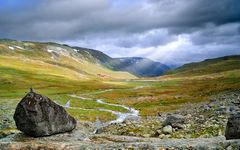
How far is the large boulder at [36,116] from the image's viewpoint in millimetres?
37906

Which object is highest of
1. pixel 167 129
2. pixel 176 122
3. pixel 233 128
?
pixel 233 128

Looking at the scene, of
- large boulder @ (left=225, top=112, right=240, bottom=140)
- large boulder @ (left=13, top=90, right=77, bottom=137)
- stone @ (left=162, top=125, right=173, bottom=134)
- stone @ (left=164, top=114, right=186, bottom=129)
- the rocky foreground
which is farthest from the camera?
stone @ (left=164, top=114, right=186, bottom=129)

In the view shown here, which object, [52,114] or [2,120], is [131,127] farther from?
[2,120]

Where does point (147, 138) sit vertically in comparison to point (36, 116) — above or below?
below

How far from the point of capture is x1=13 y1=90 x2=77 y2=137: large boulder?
37.9 metres

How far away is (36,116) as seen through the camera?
37.9 meters

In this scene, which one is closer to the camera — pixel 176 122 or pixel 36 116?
pixel 36 116

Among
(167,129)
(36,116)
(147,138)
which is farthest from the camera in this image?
(167,129)

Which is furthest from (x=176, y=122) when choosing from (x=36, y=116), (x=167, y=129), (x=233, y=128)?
(x=36, y=116)

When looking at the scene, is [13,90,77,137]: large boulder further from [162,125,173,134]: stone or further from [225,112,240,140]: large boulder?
[225,112,240,140]: large boulder

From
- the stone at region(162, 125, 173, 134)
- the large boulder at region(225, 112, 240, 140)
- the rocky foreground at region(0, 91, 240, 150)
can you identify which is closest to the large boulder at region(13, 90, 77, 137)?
the rocky foreground at region(0, 91, 240, 150)

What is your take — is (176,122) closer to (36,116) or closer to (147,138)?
(147,138)

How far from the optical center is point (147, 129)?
1939 inches

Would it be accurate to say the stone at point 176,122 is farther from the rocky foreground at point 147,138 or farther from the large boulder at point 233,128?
the large boulder at point 233,128
